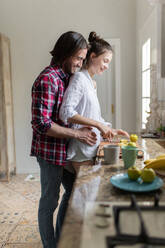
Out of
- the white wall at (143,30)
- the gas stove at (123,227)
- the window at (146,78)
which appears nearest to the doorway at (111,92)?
the white wall at (143,30)

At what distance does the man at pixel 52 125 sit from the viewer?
134 centimetres

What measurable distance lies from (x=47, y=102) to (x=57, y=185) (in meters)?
0.49

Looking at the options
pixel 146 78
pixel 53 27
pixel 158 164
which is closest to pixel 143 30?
pixel 146 78

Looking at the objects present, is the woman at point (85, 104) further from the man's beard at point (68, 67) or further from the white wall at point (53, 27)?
the white wall at point (53, 27)

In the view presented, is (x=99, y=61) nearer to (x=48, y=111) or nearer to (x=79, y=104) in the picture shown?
(x=79, y=104)

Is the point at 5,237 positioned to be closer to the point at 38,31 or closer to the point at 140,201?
the point at 140,201

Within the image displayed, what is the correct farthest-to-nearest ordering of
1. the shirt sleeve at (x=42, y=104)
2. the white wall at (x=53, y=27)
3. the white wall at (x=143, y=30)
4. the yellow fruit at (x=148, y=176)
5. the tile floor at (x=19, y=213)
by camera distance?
the white wall at (x=53, y=27) → the white wall at (x=143, y=30) → the tile floor at (x=19, y=213) → the shirt sleeve at (x=42, y=104) → the yellow fruit at (x=148, y=176)

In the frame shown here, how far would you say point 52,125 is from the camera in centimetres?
134

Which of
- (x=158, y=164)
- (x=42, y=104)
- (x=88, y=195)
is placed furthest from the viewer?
(x=42, y=104)

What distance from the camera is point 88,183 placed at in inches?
39.3

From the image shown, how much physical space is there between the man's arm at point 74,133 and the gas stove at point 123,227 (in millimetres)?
617

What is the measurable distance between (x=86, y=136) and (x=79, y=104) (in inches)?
7.8

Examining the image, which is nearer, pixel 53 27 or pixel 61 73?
pixel 61 73

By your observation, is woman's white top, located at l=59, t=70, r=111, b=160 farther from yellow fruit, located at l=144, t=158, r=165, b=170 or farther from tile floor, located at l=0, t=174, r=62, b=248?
tile floor, located at l=0, t=174, r=62, b=248
